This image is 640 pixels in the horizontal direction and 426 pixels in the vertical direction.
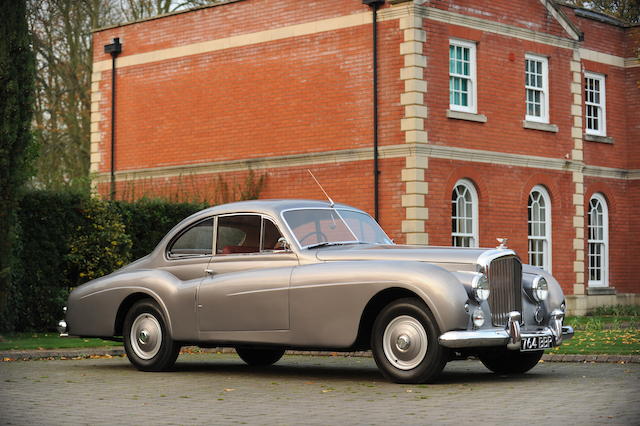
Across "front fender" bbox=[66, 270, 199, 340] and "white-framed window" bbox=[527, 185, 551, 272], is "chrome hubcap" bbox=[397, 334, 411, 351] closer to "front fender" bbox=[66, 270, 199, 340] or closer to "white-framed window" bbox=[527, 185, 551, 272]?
"front fender" bbox=[66, 270, 199, 340]

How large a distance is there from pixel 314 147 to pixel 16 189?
876cm

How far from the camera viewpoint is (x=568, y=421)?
7.68m

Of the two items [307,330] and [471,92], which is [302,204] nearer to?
[307,330]

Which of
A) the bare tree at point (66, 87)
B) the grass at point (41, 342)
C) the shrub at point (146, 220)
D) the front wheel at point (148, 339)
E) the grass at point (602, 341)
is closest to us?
the front wheel at point (148, 339)

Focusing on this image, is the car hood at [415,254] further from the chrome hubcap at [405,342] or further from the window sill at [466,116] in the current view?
the window sill at [466,116]

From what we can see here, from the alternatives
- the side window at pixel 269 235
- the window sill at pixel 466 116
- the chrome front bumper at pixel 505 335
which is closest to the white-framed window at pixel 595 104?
the window sill at pixel 466 116

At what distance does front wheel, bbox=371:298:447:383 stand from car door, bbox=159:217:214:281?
2.41 metres

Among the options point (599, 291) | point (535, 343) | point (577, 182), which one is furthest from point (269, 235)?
point (599, 291)

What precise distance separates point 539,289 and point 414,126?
11.6m

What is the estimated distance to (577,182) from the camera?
2653 cm

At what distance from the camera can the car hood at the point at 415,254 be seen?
10461 millimetres

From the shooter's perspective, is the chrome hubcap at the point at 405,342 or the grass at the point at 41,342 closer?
the chrome hubcap at the point at 405,342

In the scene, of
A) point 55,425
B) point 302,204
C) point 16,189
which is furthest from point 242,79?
point 55,425

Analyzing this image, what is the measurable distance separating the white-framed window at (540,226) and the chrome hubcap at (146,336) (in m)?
14.8
